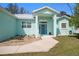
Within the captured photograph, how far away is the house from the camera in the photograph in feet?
53.2

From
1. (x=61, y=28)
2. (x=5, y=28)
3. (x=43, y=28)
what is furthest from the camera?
(x=43, y=28)

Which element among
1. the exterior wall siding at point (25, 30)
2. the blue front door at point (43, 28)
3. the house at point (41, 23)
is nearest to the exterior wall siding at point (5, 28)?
the house at point (41, 23)

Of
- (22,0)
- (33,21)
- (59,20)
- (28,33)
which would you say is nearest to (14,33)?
(28,33)

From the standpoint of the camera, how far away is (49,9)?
1625cm

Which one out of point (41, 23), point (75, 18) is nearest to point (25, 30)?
point (41, 23)

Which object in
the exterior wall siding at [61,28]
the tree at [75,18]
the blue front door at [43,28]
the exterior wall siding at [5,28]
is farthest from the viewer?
the blue front door at [43,28]

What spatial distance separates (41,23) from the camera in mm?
17422

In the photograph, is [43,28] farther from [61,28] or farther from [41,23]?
[61,28]

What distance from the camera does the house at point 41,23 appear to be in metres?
16.2

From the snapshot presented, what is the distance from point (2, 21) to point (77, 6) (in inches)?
199

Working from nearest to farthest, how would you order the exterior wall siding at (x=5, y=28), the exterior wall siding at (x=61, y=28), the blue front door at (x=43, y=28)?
the exterior wall siding at (x=5, y=28) < the exterior wall siding at (x=61, y=28) < the blue front door at (x=43, y=28)

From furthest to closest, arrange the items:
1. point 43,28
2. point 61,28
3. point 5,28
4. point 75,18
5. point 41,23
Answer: point 43,28 → point 41,23 → point 61,28 → point 75,18 → point 5,28

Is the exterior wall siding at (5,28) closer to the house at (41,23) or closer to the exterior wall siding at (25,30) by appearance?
the house at (41,23)

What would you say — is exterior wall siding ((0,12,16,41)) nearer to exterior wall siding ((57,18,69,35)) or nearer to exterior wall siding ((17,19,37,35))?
exterior wall siding ((17,19,37,35))
